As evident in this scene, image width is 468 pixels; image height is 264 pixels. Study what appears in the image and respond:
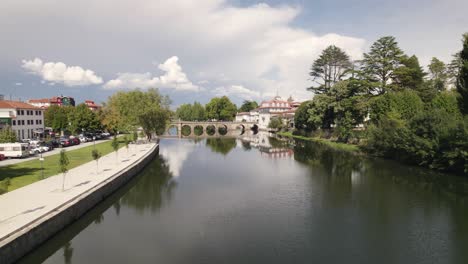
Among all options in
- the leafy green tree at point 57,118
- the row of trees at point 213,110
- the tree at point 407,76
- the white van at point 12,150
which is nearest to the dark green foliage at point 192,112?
the row of trees at point 213,110

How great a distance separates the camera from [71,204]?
18094 millimetres

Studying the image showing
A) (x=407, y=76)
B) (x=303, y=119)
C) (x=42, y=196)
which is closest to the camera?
(x=42, y=196)

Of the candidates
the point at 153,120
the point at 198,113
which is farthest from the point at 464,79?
the point at 198,113

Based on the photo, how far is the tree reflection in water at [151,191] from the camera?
23641 millimetres

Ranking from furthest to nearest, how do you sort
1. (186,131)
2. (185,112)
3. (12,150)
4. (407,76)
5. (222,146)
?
1. (185,112)
2. (186,131)
3. (222,146)
4. (407,76)
5. (12,150)

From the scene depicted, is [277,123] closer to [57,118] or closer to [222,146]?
[222,146]

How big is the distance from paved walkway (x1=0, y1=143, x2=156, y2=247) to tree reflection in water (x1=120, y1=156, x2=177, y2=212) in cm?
246

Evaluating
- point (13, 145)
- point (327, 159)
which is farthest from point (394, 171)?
point (13, 145)

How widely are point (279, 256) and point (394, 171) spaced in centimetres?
2680

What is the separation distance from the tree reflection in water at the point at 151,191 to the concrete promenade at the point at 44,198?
2.02m

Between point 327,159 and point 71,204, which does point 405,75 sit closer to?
point 327,159

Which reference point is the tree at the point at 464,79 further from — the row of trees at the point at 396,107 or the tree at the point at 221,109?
the tree at the point at 221,109

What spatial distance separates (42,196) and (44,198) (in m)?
0.64

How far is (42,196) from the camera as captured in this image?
19141 millimetres
